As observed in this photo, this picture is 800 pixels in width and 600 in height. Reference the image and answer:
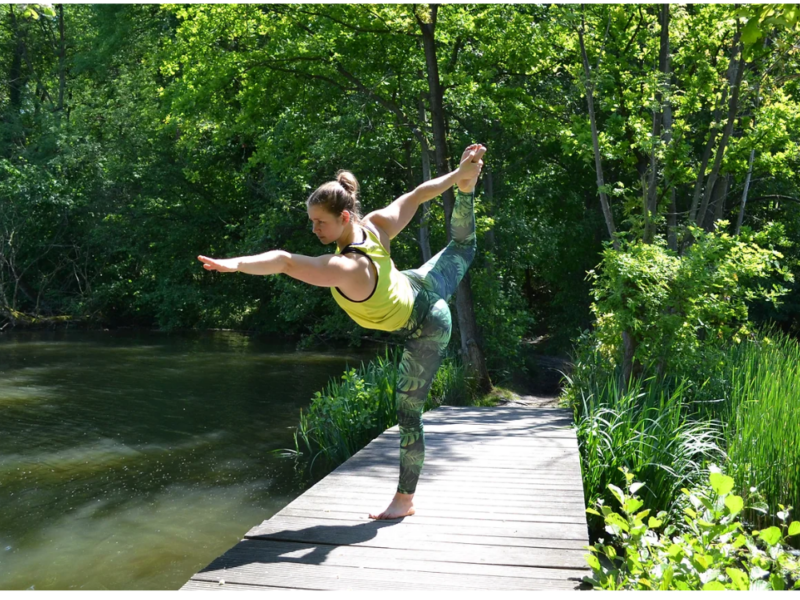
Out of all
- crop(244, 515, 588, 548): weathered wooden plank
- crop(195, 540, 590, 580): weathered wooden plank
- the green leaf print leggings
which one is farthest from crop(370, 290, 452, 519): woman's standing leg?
crop(195, 540, 590, 580): weathered wooden plank

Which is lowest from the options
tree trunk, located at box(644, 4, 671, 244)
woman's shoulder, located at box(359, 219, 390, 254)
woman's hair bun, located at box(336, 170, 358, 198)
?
woman's shoulder, located at box(359, 219, 390, 254)

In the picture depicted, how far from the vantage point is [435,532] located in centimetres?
426

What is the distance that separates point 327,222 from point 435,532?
1.75 metres

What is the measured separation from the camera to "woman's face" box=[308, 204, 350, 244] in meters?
3.95

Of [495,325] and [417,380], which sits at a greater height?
[417,380]

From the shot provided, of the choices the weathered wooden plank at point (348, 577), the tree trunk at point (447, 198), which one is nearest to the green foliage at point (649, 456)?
the weathered wooden plank at point (348, 577)

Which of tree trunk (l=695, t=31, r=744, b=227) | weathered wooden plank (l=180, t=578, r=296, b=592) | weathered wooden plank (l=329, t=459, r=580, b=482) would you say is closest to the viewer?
weathered wooden plank (l=180, t=578, r=296, b=592)

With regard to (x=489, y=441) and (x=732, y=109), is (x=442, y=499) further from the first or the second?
(x=732, y=109)

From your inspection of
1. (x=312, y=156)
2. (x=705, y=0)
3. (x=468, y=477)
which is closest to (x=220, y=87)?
(x=312, y=156)

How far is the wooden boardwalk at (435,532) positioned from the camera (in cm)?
364

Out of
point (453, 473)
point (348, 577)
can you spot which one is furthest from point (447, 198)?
point (348, 577)

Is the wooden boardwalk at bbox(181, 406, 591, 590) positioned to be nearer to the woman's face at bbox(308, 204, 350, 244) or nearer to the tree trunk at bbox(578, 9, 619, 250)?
the woman's face at bbox(308, 204, 350, 244)

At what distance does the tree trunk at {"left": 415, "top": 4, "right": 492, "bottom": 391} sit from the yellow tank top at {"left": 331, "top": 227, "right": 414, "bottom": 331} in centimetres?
767

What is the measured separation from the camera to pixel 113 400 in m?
13.1
